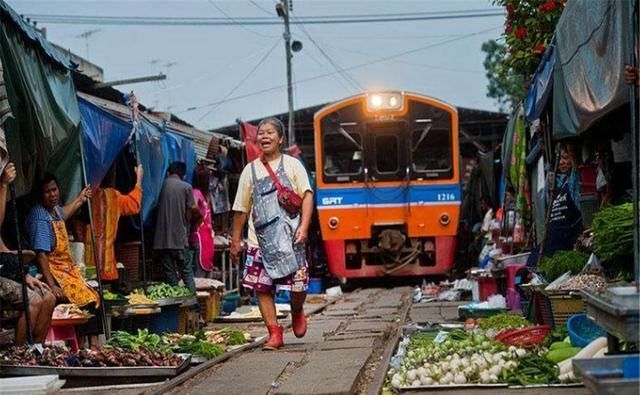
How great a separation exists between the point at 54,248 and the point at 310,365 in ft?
8.42

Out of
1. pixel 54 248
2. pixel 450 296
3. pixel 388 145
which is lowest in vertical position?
pixel 450 296

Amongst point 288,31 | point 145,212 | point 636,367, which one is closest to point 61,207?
point 145,212

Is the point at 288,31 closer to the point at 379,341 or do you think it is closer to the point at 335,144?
the point at 335,144

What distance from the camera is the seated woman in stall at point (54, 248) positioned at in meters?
7.81

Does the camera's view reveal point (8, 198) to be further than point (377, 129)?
No

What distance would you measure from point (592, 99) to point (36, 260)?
4.40m

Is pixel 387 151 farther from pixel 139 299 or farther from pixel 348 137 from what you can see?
pixel 139 299

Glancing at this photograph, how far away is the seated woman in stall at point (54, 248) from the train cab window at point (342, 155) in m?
9.52

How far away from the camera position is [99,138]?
919 cm

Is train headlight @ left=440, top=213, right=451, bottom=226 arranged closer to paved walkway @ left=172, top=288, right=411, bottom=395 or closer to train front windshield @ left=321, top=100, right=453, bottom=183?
train front windshield @ left=321, top=100, right=453, bottom=183

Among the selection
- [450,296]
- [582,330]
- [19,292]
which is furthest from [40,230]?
[450,296]

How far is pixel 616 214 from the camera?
6.38 m

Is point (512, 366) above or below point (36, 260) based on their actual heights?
below

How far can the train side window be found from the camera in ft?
57.1
